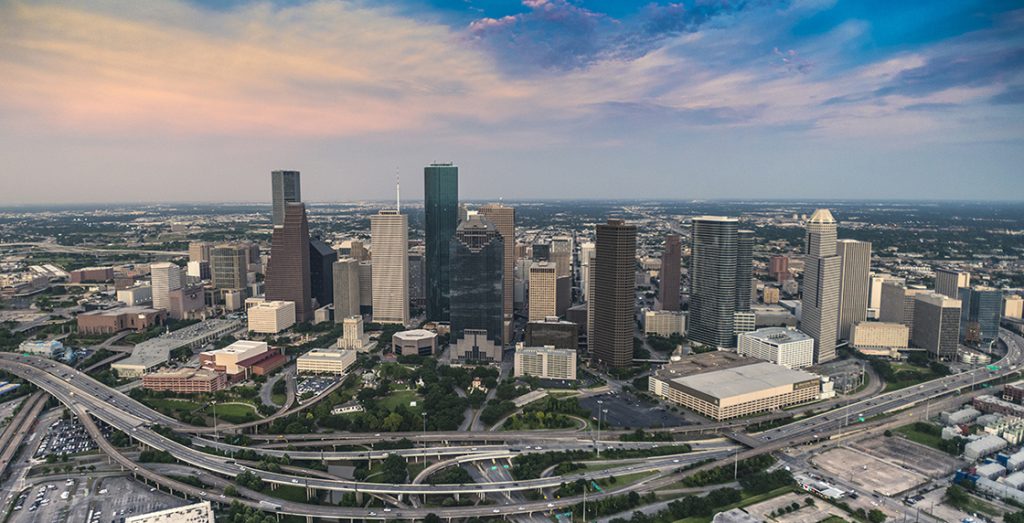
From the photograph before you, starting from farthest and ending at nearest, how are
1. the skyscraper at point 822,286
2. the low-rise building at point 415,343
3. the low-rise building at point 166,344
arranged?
the low-rise building at point 415,343 → the skyscraper at point 822,286 → the low-rise building at point 166,344

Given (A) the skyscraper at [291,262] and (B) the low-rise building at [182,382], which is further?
(A) the skyscraper at [291,262]

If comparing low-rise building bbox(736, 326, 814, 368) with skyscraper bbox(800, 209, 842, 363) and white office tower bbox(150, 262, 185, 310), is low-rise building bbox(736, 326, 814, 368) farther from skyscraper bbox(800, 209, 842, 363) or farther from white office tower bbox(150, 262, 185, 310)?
white office tower bbox(150, 262, 185, 310)

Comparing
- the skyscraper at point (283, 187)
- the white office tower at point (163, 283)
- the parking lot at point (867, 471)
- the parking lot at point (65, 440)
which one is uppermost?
the skyscraper at point (283, 187)

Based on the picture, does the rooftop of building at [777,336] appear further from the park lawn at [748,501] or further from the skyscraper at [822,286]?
the park lawn at [748,501]

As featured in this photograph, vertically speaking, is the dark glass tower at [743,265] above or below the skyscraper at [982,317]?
above

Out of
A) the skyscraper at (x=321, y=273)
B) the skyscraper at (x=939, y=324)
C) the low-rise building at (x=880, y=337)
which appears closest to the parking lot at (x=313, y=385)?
the skyscraper at (x=321, y=273)

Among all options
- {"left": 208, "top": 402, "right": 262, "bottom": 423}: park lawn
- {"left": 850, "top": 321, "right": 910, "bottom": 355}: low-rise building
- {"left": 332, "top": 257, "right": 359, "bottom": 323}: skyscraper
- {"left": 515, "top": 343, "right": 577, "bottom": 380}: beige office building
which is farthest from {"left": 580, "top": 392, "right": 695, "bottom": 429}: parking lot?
{"left": 332, "top": 257, "right": 359, "bottom": 323}: skyscraper
